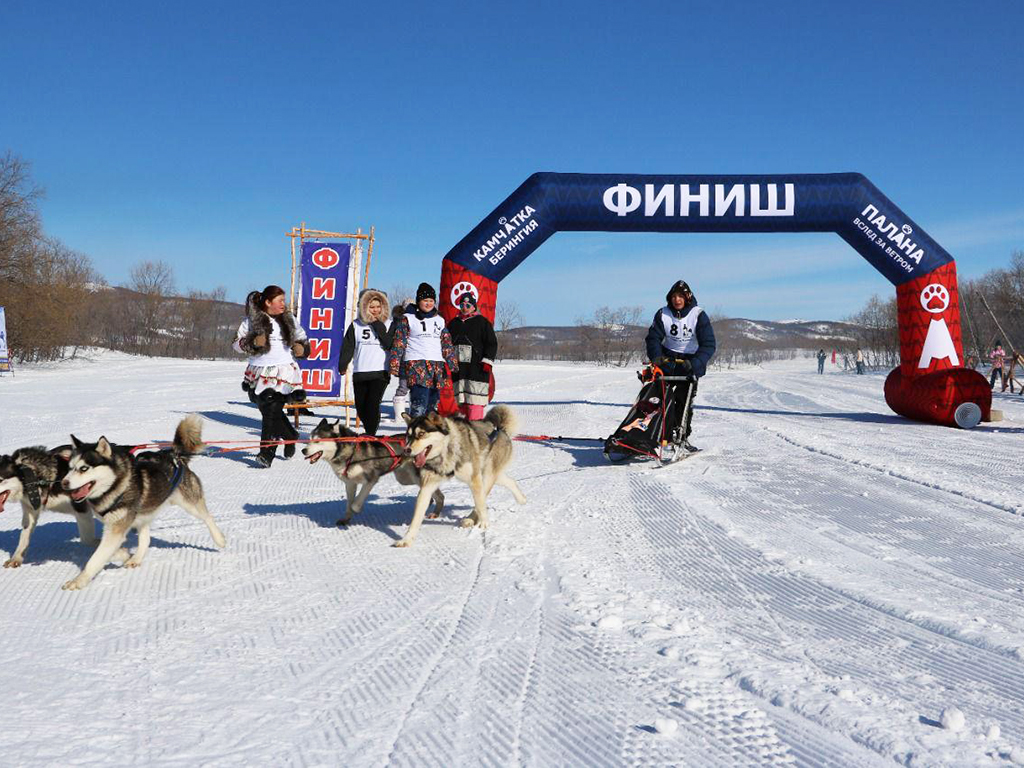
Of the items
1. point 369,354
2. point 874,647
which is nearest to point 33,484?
point 874,647

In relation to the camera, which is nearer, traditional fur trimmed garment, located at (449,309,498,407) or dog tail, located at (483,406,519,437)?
dog tail, located at (483,406,519,437)

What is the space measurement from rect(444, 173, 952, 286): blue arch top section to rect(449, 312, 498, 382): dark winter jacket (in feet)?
10.2

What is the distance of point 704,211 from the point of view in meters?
10.2

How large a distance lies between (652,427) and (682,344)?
1047 millimetres

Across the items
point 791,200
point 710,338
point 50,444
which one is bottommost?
point 50,444

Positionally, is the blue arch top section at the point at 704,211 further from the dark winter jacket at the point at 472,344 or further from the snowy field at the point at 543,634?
the snowy field at the point at 543,634

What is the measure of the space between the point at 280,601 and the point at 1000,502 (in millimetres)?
4766

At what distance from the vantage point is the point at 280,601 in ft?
9.91

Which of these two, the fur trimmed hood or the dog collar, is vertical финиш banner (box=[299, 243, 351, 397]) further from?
the dog collar

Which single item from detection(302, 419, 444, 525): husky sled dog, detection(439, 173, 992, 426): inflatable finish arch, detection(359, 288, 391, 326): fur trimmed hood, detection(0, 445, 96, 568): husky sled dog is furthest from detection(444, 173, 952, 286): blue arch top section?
detection(0, 445, 96, 568): husky sled dog

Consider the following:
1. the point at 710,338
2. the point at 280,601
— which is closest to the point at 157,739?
the point at 280,601

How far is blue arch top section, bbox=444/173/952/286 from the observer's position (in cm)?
995

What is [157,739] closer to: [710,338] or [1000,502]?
[1000,502]

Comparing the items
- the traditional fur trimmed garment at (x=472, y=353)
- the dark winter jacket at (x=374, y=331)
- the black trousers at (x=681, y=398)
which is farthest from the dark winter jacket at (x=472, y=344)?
the black trousers at (x=681, y=398)
